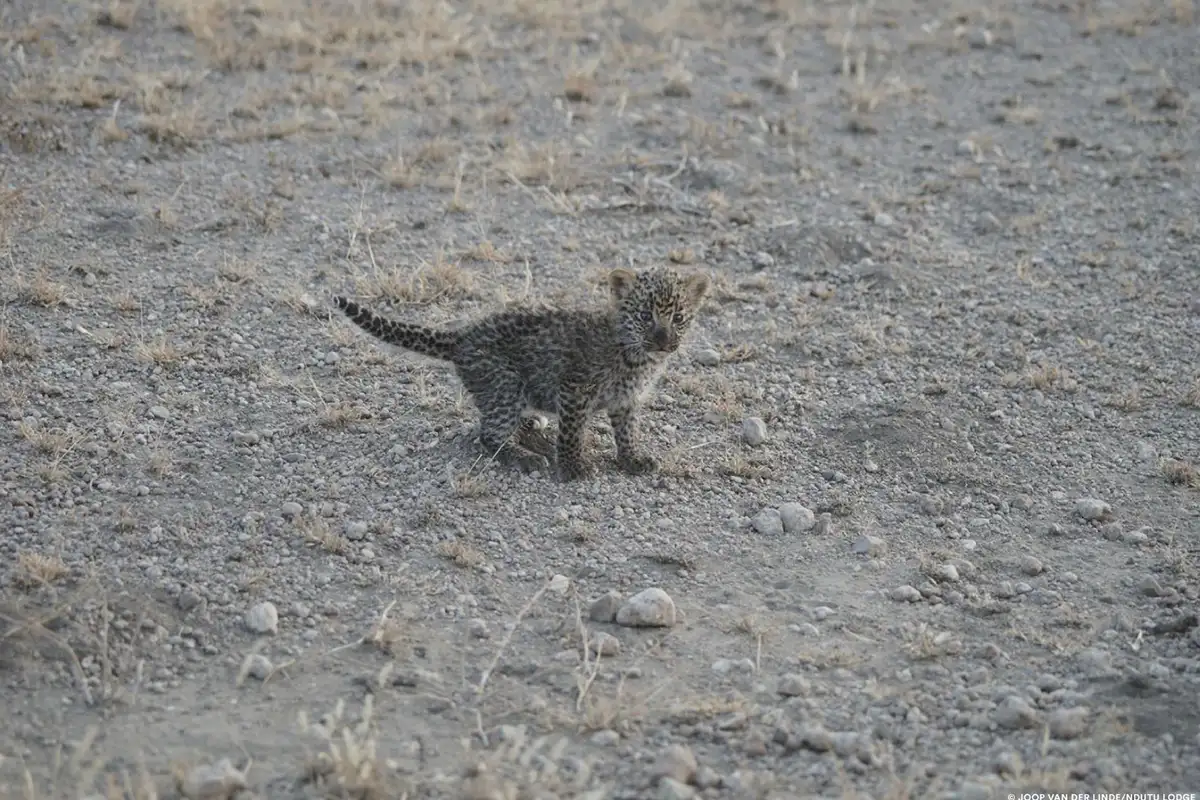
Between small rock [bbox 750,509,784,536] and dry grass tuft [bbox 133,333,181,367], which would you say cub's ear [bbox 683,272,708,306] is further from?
dry grass tuft [bbox 133,333,181,367]

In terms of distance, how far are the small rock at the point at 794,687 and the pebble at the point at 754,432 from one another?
2437 millimetres

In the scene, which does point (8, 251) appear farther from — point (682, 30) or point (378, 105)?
point (682, 30)

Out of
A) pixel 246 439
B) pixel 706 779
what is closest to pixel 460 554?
pixel 246 439

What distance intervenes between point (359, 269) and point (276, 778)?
5.32m

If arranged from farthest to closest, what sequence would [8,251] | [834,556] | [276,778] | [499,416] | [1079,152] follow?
1. [1079,152]
2. [8,251]
3. [499,416]
4. [834,556]
5. [276,778]

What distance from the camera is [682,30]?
51.1ft

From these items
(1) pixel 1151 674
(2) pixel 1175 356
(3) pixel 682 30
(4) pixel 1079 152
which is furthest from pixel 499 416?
(3) pixel 682 30

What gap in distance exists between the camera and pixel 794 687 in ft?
21.5

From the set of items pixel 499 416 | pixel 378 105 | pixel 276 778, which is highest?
pixel 378 105

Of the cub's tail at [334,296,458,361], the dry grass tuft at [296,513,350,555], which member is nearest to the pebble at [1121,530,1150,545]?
the cub's tail at [334,296,458,361]

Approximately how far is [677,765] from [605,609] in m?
1.26

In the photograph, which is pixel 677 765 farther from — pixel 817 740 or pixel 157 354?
pixel 157 354

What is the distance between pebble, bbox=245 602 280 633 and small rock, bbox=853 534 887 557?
118 inches

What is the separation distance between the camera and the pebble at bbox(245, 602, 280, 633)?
266 inches
